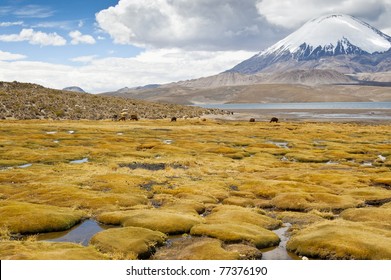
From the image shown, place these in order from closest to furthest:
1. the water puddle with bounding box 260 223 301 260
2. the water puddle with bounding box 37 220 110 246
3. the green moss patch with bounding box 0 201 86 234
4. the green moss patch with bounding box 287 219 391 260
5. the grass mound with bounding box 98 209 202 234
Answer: the green moss patch with bounding box 287 219 391 260, the water puddle with bounding box 260 223 301 260, the water puddle with bounding box 37 220 110 246, the green moss patch with bounding box 0 201 86 234, the grass mound with bounding box 98 209 202 234

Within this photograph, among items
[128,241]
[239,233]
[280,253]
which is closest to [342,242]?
[280,253]

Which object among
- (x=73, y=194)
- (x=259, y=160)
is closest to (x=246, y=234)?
(x=73, y=194)

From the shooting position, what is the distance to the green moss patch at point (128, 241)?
2305 centimetres

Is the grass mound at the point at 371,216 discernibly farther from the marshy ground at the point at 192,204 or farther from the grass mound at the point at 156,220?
the grass mound at the point at 156,220

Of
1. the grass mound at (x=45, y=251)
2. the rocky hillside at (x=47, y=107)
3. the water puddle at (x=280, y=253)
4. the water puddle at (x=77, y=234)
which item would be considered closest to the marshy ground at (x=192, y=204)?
the grass mound at (x=45, y=251)

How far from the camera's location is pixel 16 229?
2702cm

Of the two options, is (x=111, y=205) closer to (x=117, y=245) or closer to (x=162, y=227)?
(x=162, y=227)

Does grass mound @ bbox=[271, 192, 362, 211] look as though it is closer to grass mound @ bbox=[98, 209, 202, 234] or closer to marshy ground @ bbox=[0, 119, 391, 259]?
marshy ground @ bbox=[0, 119, 391, 259]

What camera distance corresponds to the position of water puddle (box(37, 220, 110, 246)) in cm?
2621

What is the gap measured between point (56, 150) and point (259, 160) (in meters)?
33.7

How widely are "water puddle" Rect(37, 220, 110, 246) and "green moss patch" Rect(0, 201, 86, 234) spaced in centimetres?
59

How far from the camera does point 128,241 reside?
24.4m

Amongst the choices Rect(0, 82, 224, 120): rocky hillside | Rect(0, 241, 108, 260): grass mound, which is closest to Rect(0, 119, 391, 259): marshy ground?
Rect(0, 241, 108, 260): grass mound
